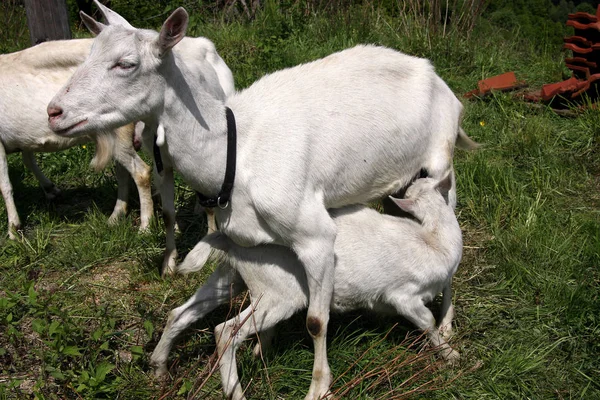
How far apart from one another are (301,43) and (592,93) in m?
2.90

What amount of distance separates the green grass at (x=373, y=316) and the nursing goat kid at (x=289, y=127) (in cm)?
46

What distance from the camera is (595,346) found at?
11.4ft

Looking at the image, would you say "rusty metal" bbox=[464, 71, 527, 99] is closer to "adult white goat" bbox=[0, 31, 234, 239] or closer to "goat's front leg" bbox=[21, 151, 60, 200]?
"adult white goat" bbox=[0, 31, 234, 239]

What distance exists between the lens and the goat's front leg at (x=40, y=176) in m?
5.06

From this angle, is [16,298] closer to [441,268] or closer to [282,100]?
[282,100]

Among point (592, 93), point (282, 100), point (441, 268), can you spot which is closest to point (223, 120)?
point (282, 100)

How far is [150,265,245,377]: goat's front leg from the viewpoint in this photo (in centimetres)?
330

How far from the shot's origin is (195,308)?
3.32 m

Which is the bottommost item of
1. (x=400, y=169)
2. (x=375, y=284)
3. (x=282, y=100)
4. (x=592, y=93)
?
(x=592, y=93)

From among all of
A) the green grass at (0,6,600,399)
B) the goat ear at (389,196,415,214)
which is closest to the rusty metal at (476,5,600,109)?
the green grass at (0,6,600,399)

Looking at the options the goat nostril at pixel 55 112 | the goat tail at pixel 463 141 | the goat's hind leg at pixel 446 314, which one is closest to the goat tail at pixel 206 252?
the goat nostril at pixel 55 112

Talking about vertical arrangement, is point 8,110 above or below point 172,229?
above

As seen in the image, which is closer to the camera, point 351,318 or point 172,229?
point 351,318

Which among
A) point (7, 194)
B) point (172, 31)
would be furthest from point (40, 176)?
point (172, 31)
